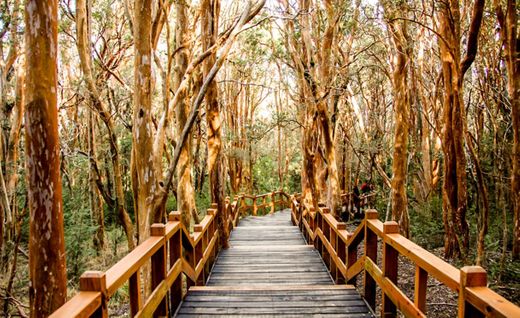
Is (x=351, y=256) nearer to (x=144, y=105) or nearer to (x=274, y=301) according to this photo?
(x=274, y=301)

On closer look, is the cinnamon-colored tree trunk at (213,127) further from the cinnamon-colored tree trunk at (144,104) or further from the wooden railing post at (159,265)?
the wooden railing post at (159,265)

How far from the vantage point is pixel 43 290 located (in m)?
3.61

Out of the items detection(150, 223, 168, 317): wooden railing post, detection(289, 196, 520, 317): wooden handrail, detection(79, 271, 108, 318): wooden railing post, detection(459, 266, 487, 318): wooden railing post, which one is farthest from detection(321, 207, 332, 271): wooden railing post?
detection(79, 271, 108, 318): wooden railing post

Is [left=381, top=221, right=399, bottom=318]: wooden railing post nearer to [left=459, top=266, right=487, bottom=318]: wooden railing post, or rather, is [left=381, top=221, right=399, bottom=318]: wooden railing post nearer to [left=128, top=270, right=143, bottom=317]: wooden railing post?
[left=459, top=266, right=487, bottom=318]: wooden railing post

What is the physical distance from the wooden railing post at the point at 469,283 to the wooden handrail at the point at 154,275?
7.35ft

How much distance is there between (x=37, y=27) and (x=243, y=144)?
20.3 m

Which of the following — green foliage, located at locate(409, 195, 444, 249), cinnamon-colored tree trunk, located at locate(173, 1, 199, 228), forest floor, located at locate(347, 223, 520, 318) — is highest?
cinnamon-colored tree trunk, located at locate(173, 1, 199, 228)

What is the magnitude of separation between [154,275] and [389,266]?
2.35 m

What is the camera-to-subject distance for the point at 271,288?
5.07m

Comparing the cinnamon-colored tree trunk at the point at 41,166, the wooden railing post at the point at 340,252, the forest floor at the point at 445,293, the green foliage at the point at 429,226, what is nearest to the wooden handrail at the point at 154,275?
the cinnamon-colored tree trunk at the point at 41,166

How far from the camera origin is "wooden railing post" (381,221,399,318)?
392 centimetres

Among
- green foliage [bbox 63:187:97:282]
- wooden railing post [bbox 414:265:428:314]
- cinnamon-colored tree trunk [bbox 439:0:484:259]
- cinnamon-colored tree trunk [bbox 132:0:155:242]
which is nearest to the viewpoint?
wooden railing post [bbox 414:265:428:314]

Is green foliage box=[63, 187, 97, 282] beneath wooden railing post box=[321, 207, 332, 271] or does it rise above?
beneath

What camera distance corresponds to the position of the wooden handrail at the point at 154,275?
238 centimetres
